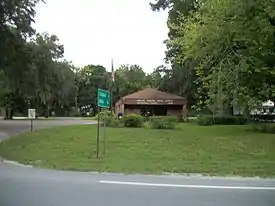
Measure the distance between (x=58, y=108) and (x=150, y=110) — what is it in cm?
4743

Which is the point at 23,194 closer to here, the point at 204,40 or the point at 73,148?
the point at 73,148

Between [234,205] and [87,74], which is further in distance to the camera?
[87,74]

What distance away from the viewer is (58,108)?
102 meters

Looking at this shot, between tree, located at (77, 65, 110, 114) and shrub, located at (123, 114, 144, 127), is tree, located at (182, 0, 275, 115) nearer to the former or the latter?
shrub, located at (123, 114, 144, 127)

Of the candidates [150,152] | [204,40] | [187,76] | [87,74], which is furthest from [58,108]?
[150,152]

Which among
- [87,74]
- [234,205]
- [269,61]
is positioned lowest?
[234,205]

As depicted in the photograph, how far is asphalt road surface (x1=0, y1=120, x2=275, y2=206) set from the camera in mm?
9211

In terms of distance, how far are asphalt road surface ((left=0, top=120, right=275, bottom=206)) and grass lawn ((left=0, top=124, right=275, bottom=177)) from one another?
176 cm

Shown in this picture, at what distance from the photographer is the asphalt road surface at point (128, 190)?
363 inches

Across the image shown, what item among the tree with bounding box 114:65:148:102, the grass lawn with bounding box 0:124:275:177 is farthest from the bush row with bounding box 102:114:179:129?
the tree with bounding box 114:65:148:102

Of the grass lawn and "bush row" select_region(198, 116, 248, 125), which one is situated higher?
"bush row" select_region(198, 116, 248, 125)

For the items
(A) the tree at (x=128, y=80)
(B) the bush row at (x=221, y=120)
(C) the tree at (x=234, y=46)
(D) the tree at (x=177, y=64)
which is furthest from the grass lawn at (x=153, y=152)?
(A) the tree at (x=128, y=80)

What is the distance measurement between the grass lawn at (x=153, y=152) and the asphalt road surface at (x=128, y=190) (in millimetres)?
1757

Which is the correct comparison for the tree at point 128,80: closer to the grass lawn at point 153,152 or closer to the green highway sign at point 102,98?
the grass lawn at point 153,152
